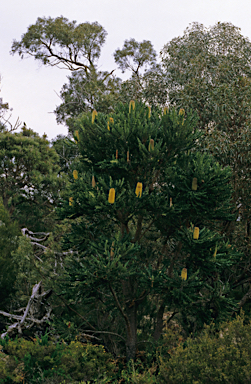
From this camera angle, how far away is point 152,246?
10234 millimetres

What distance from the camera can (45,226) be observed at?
1883 cm

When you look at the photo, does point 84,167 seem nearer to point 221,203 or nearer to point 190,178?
point 190,178

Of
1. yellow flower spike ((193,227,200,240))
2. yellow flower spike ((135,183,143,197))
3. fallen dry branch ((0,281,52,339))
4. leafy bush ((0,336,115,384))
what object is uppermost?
yellow flower spike ((135,183,143,197))

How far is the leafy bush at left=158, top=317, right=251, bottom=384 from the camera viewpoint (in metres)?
5.16

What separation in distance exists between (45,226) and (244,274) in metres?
12.0

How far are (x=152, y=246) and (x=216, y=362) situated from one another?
16.1 ft

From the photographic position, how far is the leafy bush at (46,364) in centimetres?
633

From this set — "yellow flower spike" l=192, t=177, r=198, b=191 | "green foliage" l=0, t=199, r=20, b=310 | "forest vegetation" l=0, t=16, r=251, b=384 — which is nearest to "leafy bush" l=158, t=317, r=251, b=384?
"forest vegetation" l=0, t=16, r=251, b=384

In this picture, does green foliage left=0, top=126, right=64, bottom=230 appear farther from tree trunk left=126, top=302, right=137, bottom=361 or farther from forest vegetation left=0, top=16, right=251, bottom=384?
tree trunk left=126, top=302, right=137, bottom=361

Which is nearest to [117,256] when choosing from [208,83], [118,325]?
[118,325]

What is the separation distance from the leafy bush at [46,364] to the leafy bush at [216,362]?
5.80 ft

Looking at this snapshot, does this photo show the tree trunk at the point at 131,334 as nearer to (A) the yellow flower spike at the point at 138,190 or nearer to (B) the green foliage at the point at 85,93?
(A) the yellow flower spike at the point at 138,190

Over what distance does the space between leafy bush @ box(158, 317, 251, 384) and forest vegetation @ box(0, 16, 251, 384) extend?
0.07ft

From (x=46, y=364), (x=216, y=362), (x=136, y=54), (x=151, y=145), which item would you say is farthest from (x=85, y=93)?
(x=216, y=362)
